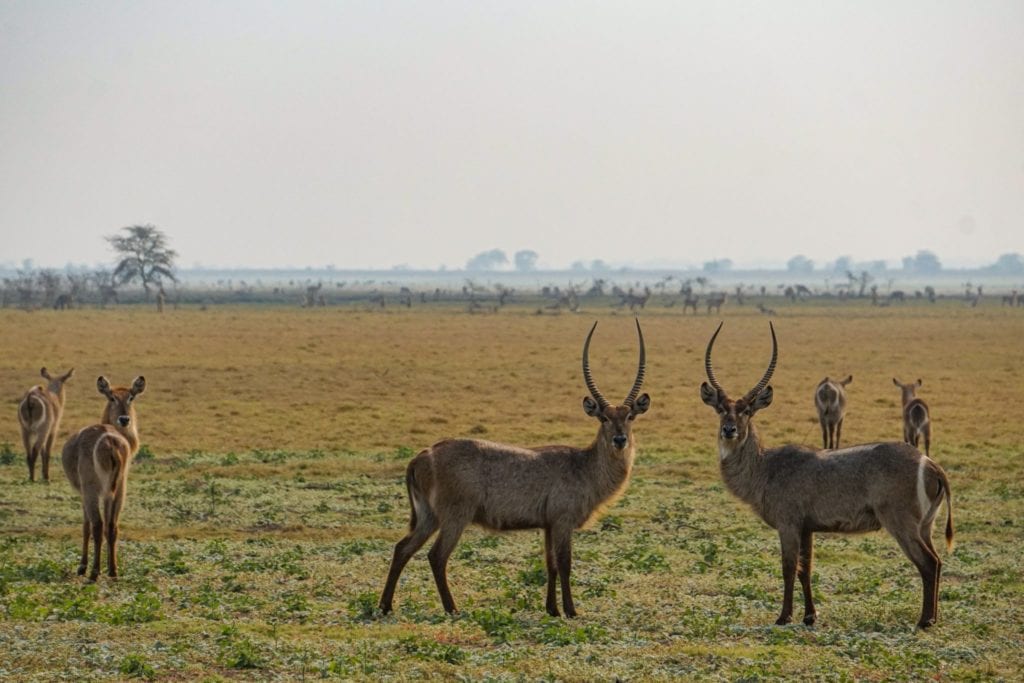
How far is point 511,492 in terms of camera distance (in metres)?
10.3

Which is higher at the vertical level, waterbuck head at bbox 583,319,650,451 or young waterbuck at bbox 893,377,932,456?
waterbuck head at bbox 583,319,650,451

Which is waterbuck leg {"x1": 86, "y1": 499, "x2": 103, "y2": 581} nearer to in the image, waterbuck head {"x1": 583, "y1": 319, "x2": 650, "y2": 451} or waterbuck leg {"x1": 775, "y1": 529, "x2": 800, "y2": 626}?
waterbuck head {"x1": 583, "y1": 319, "x2": 650, "y2": 451}

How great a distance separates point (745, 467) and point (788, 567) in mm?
1095

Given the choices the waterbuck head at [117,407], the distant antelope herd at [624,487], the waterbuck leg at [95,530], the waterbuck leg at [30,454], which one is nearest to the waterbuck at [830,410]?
the distant antelope herd at [624,487]

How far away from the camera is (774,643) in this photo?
9125mm

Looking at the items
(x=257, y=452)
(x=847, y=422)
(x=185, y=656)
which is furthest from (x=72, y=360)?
(x=185, y=656)

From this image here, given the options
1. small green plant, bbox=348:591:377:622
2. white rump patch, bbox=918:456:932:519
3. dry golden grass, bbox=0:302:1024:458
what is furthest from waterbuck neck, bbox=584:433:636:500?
dry golden grass, bbox=0:302:1024:458

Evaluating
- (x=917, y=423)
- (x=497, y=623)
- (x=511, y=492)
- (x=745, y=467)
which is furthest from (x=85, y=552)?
(x=917, y=423)

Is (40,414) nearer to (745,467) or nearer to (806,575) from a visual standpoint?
(745,467)

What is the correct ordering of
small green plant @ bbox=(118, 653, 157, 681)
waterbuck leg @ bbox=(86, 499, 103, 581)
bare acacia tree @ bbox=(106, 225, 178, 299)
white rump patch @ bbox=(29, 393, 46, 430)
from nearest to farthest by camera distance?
small green plant @ bbox=(118, 653, 157, 681)
waterbuck leg @ bbox=(86, 499, 103, 581)
white rump patch @ bbox=(29, 393, 46, 430)
bare acacia tree @ bbox=(106, 225, 178, 299)

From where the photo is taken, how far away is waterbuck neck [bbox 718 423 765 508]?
10.7m

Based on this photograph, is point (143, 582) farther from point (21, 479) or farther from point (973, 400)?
point (973, 400)

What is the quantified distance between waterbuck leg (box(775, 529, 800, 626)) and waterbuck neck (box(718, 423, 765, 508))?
490 millimetres

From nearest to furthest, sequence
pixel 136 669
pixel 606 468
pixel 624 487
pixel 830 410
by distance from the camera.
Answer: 1. pixel 136 669
2. pixel 624 487
3. pixel 606 468
4. pixel 830 410
